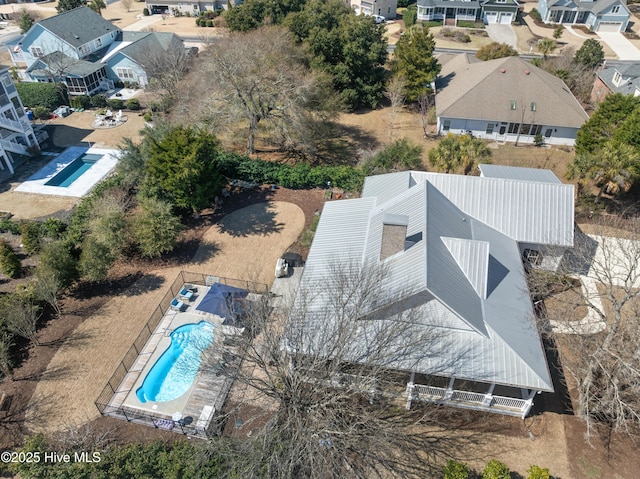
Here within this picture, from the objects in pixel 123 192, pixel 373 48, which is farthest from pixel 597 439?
pixel 373 48

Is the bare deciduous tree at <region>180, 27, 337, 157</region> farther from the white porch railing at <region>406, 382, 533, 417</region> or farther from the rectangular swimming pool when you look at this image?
the white porch railing at <region>406, 382, 533, 417</region>

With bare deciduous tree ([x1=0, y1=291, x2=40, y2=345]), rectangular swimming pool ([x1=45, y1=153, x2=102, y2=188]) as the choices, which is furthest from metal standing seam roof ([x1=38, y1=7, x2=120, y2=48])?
bare deciduous tree ([x1=0, y1=291, x2=40, y2=345])

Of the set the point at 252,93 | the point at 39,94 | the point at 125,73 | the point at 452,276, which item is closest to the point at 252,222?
the point at 252,93

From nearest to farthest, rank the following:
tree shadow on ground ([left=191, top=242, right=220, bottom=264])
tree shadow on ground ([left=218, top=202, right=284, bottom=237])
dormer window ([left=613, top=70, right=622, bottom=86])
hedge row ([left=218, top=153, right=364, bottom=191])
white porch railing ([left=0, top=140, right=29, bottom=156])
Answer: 1. tree shadow on ground ([left=191, top=242, right=220, bottom=264])
2. tree shadow on ground ([left=218, top=202, right=284, bottom=237])
3. hedge row ([left=218, top=153, right=364, bottom=191])
4. white porch railing ([left=0, top=140, right=29, bottom=156])
5. dormer window ([left=613, top=70, right=622, bottom=86])

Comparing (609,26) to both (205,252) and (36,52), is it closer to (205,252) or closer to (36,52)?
(205,252)

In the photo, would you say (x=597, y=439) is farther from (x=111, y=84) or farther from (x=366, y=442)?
(x=111, y=84)

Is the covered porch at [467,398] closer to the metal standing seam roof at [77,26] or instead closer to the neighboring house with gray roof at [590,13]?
the metal standing seam roof at [77,26]
